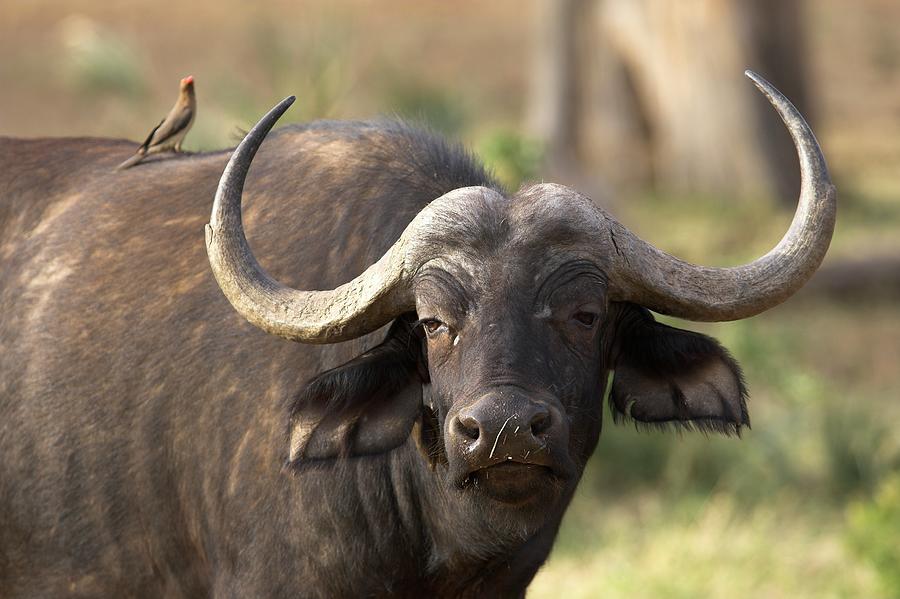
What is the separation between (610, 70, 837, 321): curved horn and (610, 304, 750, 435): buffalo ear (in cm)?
18

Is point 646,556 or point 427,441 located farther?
point 646,556

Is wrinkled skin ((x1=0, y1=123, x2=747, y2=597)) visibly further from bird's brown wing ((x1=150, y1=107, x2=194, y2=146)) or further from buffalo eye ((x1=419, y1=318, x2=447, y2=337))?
bird's brown wing ((x1=150, y1=107, x2=194, y2=146))

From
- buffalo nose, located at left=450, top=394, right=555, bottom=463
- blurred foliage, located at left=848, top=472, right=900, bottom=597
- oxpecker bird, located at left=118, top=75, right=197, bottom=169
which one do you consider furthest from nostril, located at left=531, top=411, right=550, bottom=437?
blurred foliage, located at left=848, top=472, right=900, bottom=597

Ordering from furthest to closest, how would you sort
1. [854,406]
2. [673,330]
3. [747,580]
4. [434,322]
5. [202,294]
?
[854,406]
[747,580]
[202,294]
[673,330]
[434,322]

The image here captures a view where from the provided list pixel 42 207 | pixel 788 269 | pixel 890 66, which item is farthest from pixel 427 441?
pixel 890 66

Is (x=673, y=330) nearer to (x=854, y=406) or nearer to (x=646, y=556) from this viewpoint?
(x=646, y=556)

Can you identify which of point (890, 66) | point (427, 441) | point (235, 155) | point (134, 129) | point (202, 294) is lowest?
point (890, 66)

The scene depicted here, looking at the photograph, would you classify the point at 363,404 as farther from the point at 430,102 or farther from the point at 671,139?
the point at 671,139

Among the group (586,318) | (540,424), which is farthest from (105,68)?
(540,424)

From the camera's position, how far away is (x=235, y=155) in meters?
4.07

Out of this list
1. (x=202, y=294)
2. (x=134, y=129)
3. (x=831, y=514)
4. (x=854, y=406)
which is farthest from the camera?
(x=134, y=129)

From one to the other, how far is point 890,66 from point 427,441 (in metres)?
27.2

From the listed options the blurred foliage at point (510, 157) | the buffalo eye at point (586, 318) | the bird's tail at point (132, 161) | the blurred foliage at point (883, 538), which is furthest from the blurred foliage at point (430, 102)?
the buffalo eye at point (586, 318)

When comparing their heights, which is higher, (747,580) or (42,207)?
(42,207)
